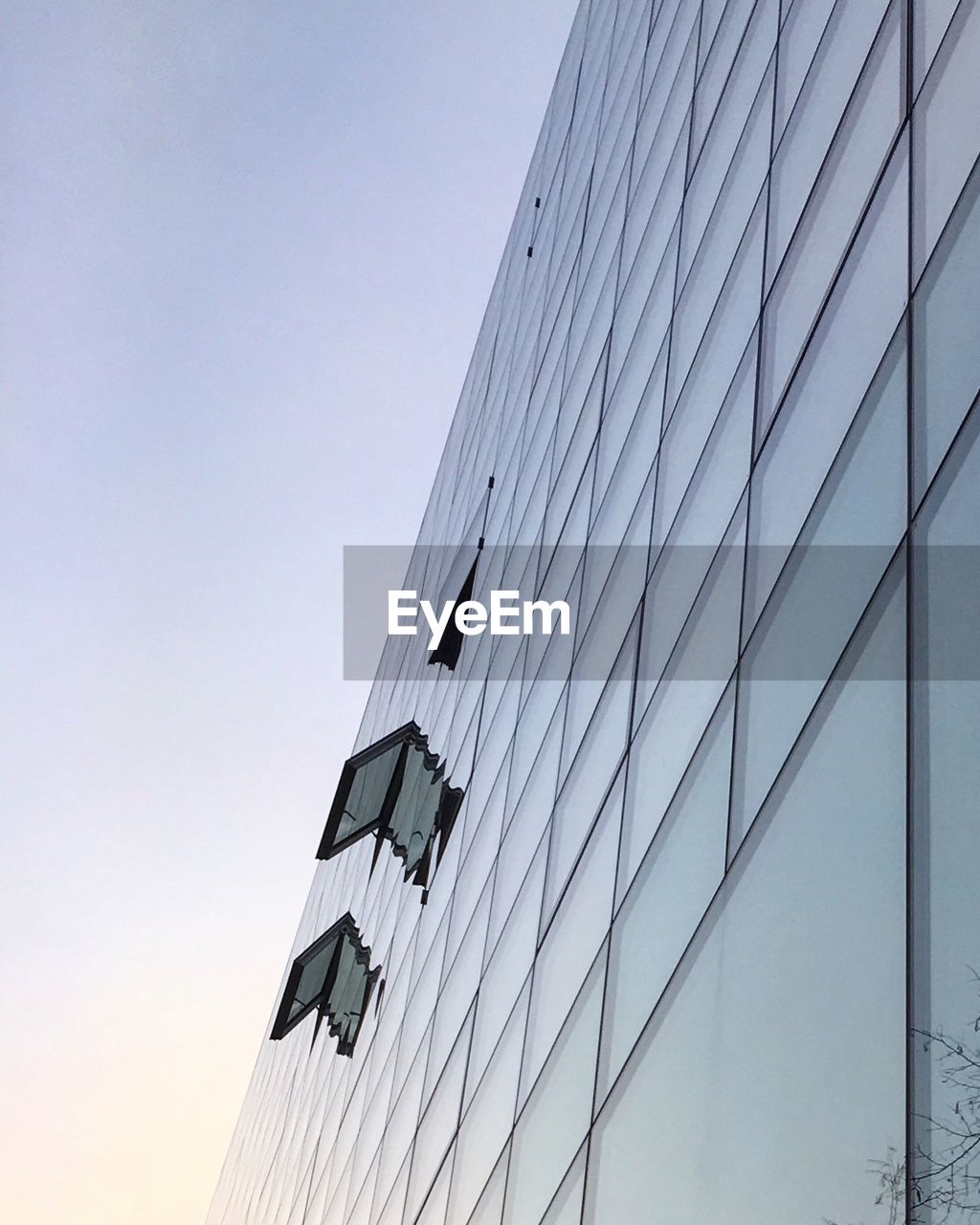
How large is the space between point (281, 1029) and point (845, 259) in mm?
25139

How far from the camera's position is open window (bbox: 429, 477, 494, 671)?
1061 inches

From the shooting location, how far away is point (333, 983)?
29.7 meters

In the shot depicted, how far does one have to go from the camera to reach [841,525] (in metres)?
7.81

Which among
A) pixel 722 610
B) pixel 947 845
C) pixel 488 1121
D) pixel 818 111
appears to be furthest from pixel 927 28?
pixel 488 1121

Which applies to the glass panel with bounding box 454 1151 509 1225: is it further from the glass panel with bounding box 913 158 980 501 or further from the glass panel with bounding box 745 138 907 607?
the glass panel with bounding box 913 158 980 501

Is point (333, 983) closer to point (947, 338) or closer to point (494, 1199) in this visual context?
point (494, 1199)

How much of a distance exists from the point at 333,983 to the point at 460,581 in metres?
9.51

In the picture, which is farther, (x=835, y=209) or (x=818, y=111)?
(x=818, y=111)

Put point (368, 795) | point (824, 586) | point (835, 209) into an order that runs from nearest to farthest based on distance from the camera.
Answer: point (824, 586) < point (835, 209) < point (368, 795)

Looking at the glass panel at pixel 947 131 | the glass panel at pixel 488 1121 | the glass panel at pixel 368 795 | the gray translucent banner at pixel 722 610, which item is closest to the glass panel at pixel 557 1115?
the glass panel at pixel 488 1121

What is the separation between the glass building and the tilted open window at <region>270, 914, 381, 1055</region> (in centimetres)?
615

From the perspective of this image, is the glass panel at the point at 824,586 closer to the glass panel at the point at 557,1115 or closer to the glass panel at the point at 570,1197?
the glass panel at the point at 557,1115

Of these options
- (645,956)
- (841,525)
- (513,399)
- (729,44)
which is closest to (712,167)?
(729,44)

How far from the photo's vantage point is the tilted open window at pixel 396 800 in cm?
2433
